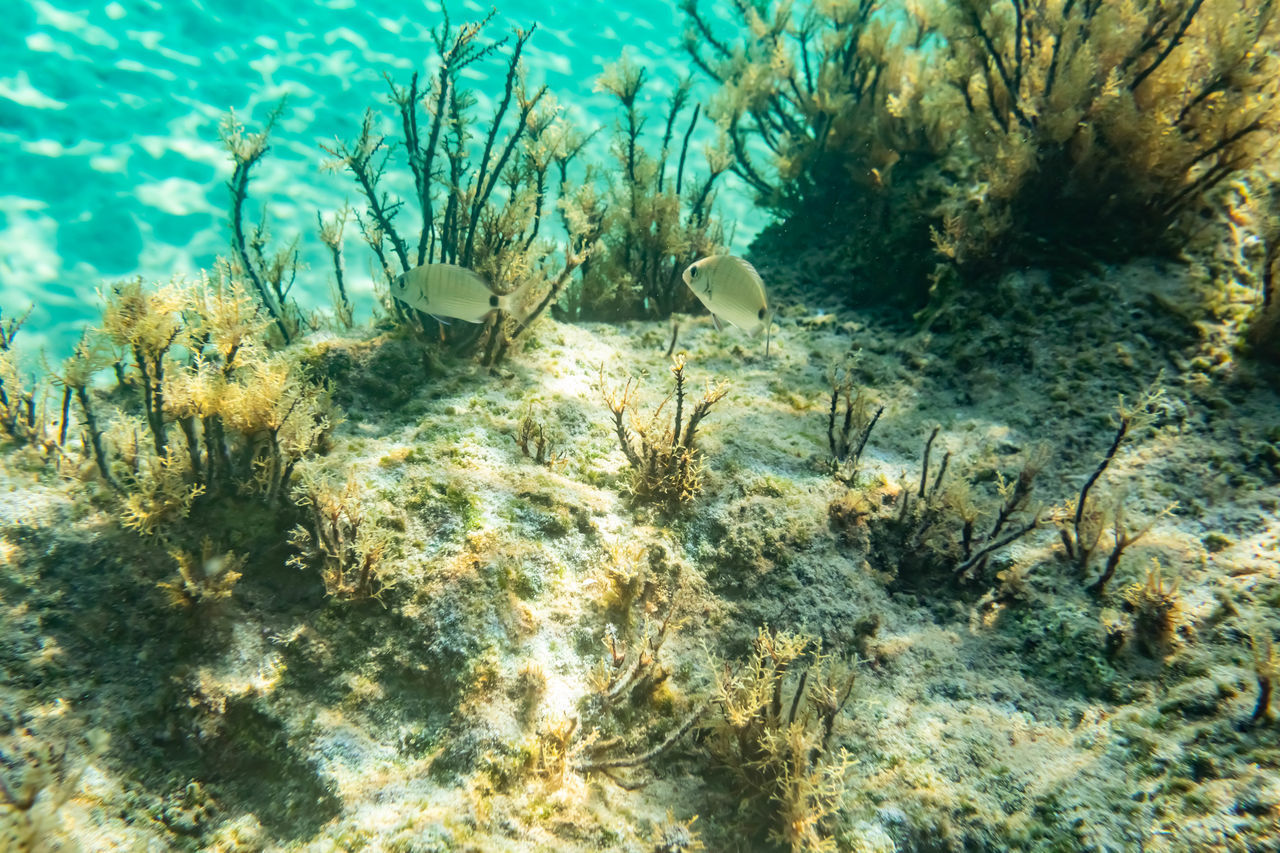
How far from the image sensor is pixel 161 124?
31.6 feet

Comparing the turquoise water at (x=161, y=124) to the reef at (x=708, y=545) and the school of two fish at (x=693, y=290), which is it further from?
the school of two fish at (x=693, y=290)

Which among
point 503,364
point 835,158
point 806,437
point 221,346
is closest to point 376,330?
point 503,364

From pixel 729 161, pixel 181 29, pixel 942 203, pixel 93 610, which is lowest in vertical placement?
pixel 93 610

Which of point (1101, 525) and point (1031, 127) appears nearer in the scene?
point (1101, 525)

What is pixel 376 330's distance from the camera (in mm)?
4090

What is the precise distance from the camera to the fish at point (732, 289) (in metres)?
2.80

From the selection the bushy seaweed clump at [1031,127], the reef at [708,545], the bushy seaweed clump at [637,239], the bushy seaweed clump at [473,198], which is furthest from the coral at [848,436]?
the bushy seaweed clump at [637,239]

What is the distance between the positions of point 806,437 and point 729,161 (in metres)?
3.45

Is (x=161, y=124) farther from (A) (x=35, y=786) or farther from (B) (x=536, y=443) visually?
(A) (x=35, y=786)

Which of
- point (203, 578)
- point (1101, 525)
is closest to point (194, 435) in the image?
point (203, 578)

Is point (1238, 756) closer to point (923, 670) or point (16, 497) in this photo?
point (923, 670)

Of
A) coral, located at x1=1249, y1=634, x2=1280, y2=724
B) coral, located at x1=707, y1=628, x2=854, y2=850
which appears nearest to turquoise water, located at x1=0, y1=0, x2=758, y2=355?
coral, located at x1=707, y1=628, x2=854, y2=850

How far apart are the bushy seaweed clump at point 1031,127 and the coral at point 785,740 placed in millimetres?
3399

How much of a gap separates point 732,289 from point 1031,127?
9.81 ft
